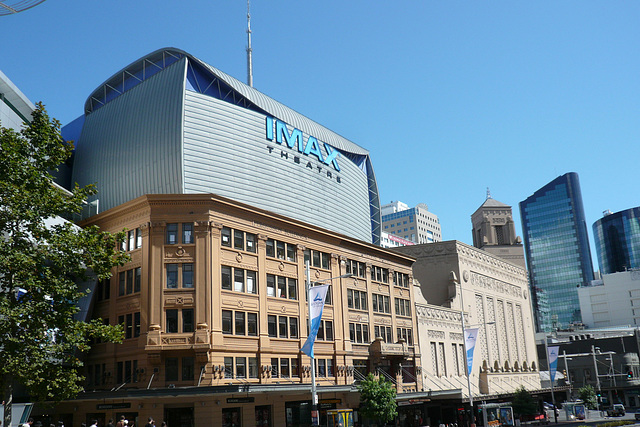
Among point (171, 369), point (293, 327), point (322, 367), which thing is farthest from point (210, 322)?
point (322, 367)

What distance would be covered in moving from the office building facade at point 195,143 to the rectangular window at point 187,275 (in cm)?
853

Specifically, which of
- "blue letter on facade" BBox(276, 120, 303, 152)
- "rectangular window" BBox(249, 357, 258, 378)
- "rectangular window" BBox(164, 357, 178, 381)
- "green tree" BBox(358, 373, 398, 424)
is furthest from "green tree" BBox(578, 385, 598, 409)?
"rectangular window" BBox(164, 357, 178, 381)

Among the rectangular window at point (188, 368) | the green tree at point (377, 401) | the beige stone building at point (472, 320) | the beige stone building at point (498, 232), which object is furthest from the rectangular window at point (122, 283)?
the beige stone building at point (498, 232)

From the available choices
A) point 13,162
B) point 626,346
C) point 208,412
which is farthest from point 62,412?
point 626,346

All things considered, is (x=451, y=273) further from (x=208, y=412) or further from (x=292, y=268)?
(x=208, y=412)

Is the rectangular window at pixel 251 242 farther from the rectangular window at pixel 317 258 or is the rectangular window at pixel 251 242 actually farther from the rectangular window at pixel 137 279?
the rectangular window at pixel 137 279

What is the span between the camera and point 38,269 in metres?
33.9

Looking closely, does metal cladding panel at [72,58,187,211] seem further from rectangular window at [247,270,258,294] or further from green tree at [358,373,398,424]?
green tree at [358,373,398,424]

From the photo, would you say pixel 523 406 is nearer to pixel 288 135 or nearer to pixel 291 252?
pixel 291 252

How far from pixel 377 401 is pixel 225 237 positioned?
18200 millimetres

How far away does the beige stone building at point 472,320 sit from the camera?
7131cm

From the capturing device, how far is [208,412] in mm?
43562

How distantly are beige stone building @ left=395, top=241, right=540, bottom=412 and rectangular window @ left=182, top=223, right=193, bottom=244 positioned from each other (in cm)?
3186

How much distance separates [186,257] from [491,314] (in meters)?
54.6
